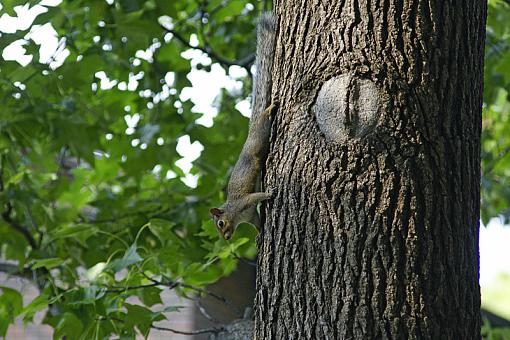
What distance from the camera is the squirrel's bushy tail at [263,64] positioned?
6.56 ft

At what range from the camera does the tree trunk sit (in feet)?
4.87

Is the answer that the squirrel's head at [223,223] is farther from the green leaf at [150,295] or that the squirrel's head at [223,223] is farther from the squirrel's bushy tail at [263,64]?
the squirrel's bushy tail at [263,64]

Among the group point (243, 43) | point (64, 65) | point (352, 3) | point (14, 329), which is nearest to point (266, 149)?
point (352, 3)

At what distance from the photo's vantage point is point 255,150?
1.88 m

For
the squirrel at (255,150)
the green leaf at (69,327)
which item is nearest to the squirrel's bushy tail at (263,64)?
the squirrel at (255,150)

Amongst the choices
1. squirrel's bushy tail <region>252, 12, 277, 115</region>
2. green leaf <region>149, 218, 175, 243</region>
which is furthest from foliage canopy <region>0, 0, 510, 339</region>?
squirrel's bushy tail <region>252, 12, 277, 115</region>

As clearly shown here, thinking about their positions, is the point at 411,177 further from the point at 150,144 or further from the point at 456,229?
the point at 150,144

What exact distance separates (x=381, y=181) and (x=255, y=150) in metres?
0.45

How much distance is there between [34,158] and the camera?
11.3ft

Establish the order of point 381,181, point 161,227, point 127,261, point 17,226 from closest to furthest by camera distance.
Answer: point 381,181 < point 127,261 < point 161,227 < point 17,226

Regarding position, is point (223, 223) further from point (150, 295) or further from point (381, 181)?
point (381, 181)

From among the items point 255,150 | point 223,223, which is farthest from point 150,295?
point 255,150

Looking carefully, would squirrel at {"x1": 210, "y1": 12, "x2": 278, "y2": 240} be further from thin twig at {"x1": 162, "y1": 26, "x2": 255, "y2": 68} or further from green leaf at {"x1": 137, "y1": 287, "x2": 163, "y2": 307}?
thin twig at {"x1": 162, "y1": 26, "x2": 255, "y2": 68}

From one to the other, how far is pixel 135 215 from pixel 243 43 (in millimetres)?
1257
